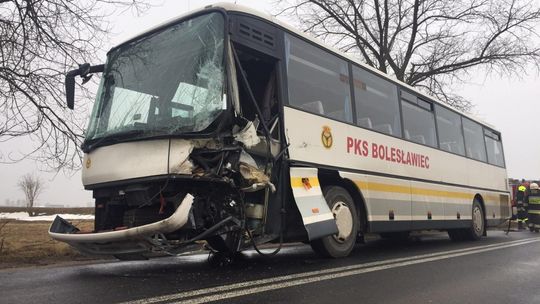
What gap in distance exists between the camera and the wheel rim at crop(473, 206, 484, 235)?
1209 cm

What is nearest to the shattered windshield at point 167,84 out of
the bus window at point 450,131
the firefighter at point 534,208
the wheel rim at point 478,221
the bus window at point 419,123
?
the bus window at point 419,123

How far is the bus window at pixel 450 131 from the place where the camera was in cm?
1107

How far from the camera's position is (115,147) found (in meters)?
5.68

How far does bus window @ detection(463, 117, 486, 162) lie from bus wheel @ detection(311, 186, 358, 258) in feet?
20.6

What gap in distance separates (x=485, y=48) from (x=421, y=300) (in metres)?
17.2

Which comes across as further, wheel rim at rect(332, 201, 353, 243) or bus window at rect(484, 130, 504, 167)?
bus window at rect(484, 130, 504, 167)

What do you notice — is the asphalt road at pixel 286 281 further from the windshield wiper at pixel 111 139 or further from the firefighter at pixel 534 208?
the firefighter at pixel 534 208

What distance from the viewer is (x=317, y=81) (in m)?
7.22

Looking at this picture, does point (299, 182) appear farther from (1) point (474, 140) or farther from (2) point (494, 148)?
(2) point (494, 148)

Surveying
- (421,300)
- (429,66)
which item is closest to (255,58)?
(421,300)

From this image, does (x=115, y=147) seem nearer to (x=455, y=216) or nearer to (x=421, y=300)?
(x=421, y=300)

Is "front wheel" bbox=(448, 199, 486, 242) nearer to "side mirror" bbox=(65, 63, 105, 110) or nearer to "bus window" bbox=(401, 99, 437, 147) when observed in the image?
"bus window" bbox=(401, 99, 437, 147)

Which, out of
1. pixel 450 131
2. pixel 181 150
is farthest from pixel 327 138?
pixel 450 131

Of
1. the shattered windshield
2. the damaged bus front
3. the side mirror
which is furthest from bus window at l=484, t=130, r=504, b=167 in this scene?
the side mirror
